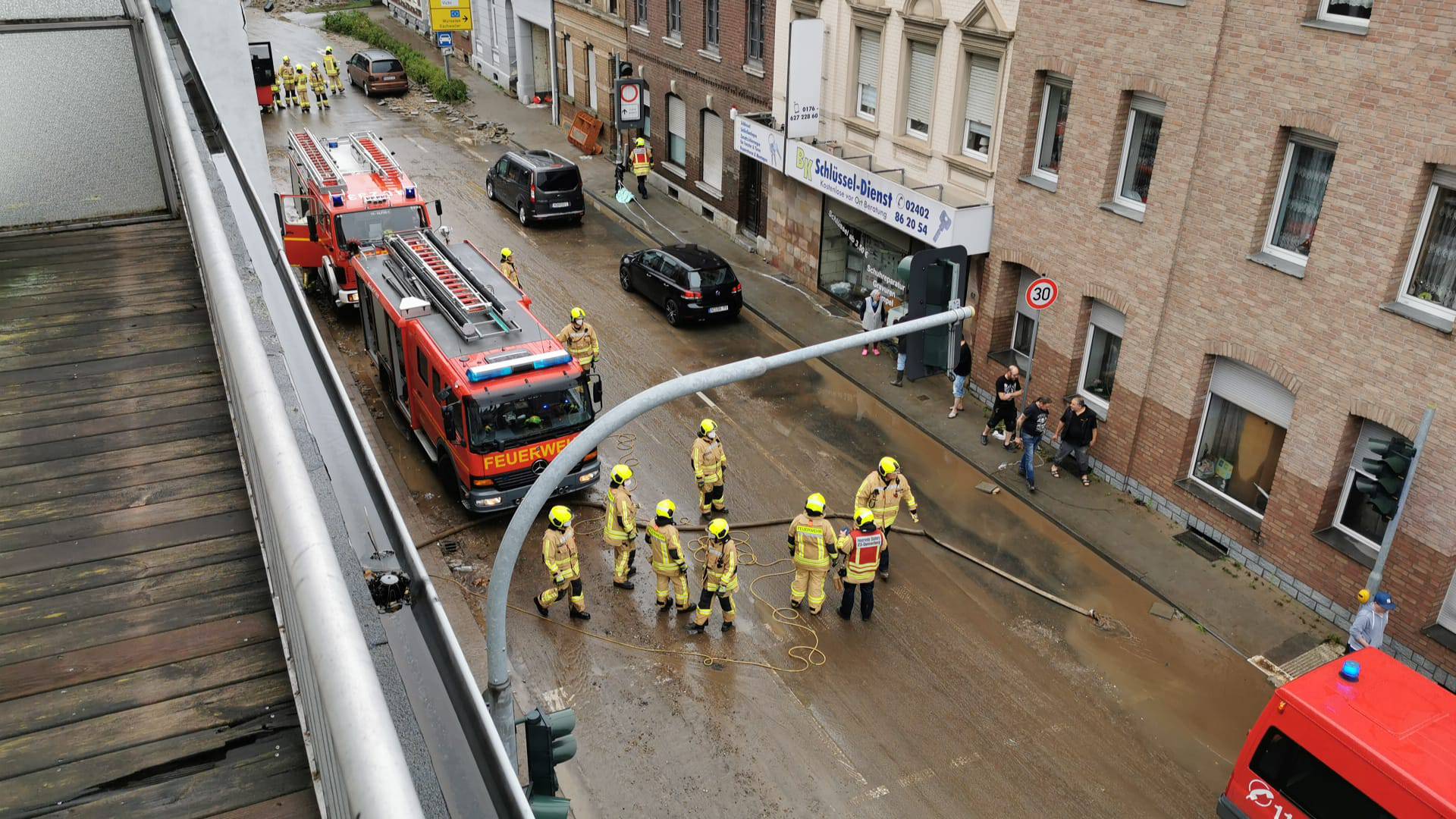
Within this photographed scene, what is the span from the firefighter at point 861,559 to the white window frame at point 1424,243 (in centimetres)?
655

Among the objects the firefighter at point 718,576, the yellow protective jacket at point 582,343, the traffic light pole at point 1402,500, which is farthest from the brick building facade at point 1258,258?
the yellow protective jacket at point 582,343

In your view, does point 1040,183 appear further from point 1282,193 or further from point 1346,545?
point 1346,545

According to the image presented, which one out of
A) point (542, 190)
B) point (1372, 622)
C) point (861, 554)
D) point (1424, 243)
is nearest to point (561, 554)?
point (861, 554)

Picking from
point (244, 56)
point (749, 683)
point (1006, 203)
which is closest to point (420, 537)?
point (749, 683)

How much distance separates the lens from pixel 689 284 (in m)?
21.0

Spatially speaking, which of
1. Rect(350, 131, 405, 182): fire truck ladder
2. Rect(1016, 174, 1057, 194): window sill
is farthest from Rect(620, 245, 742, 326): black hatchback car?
Rect(1016, 174, 1057, 194): window sill

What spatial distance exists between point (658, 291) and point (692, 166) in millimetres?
7812

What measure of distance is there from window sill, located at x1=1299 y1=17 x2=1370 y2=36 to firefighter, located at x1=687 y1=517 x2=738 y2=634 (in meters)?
8.82

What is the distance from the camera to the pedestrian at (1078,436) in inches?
640

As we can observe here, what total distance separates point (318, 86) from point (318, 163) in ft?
58.5

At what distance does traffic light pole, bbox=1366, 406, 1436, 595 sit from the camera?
39.2 feet

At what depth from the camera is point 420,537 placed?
48.0ft

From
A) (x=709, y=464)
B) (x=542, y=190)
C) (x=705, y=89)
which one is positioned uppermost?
(x=705, y=89)

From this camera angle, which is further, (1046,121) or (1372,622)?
(1046,121)
